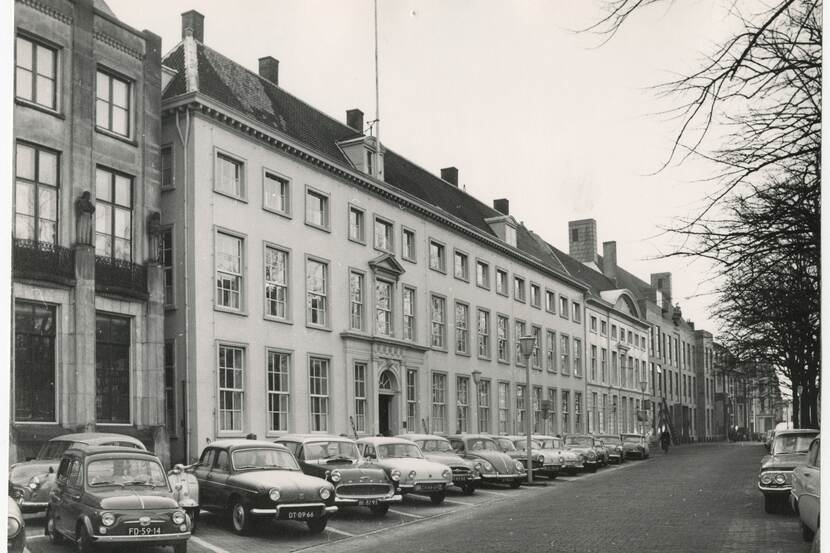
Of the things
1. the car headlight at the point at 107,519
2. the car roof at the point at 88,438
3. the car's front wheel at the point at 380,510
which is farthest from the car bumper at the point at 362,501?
the car headlight at the point at 107,519

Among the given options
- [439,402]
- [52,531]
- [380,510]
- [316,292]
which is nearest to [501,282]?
[439,402]

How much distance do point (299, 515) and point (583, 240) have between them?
5668 cm

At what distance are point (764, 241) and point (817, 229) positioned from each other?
698 millimetres

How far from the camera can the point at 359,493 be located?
17.1 metres

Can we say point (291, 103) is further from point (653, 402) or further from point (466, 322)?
point (653, 402)

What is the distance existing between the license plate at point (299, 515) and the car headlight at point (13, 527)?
5.88 m

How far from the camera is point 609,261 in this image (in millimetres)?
69188

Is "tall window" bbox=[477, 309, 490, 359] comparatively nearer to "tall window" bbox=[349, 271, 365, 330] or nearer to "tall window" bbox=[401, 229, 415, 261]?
"tall window" bbox=[401, 229, 415, 261]

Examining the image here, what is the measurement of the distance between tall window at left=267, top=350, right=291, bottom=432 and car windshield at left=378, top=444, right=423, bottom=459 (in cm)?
635

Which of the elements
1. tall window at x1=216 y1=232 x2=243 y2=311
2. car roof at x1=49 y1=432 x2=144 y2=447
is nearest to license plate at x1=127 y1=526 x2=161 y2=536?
car roof at x1=49 y1=432 x2=144 y2=447

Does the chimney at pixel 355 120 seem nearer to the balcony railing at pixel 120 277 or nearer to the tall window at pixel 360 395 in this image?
the tall window at pixel 360 395

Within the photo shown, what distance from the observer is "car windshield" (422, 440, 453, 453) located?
23.3 meters

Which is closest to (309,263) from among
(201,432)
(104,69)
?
(201,432)

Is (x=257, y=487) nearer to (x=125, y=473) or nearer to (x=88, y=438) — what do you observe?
(x=125, y=473)
